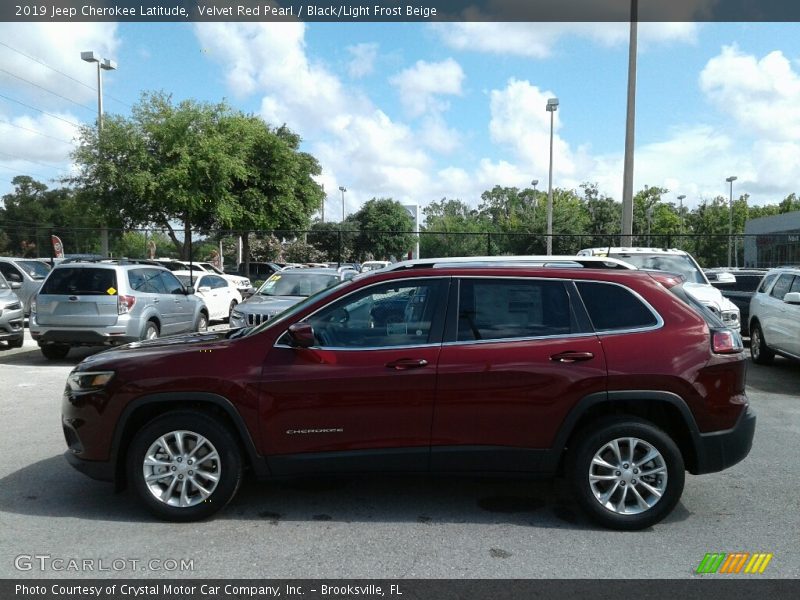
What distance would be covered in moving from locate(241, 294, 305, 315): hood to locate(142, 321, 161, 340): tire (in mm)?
1581

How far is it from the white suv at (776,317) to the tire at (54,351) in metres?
11.7

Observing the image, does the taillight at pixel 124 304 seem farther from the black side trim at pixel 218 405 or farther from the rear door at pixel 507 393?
the rear door at pixel 507 393

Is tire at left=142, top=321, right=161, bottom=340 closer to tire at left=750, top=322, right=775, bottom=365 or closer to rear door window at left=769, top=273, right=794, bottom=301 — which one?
tire at left=750, top=322, right=775, bottom=365

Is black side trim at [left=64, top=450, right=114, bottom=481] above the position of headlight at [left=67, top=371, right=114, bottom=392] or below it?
below

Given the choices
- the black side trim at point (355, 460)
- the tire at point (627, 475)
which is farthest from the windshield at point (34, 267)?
the tire at point (627, 475)

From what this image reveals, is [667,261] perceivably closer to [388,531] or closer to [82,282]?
[388,531]

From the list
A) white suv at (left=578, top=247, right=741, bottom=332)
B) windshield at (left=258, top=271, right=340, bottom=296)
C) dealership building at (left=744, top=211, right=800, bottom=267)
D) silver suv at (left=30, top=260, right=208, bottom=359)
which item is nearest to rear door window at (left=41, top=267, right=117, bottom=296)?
silver suv at (left=30, top=260, right=208, bottom=359)

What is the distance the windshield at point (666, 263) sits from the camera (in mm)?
12227

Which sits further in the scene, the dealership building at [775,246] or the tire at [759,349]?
the dealership building at [775,246]

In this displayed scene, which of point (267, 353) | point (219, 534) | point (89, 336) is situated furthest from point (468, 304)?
point (89, 336)

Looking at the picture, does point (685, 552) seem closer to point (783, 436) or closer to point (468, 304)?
point (468, 304)

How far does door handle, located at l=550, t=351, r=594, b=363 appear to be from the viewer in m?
4.52

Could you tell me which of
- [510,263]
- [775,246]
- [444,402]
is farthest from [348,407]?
[775,246]

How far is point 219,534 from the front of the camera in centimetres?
442
